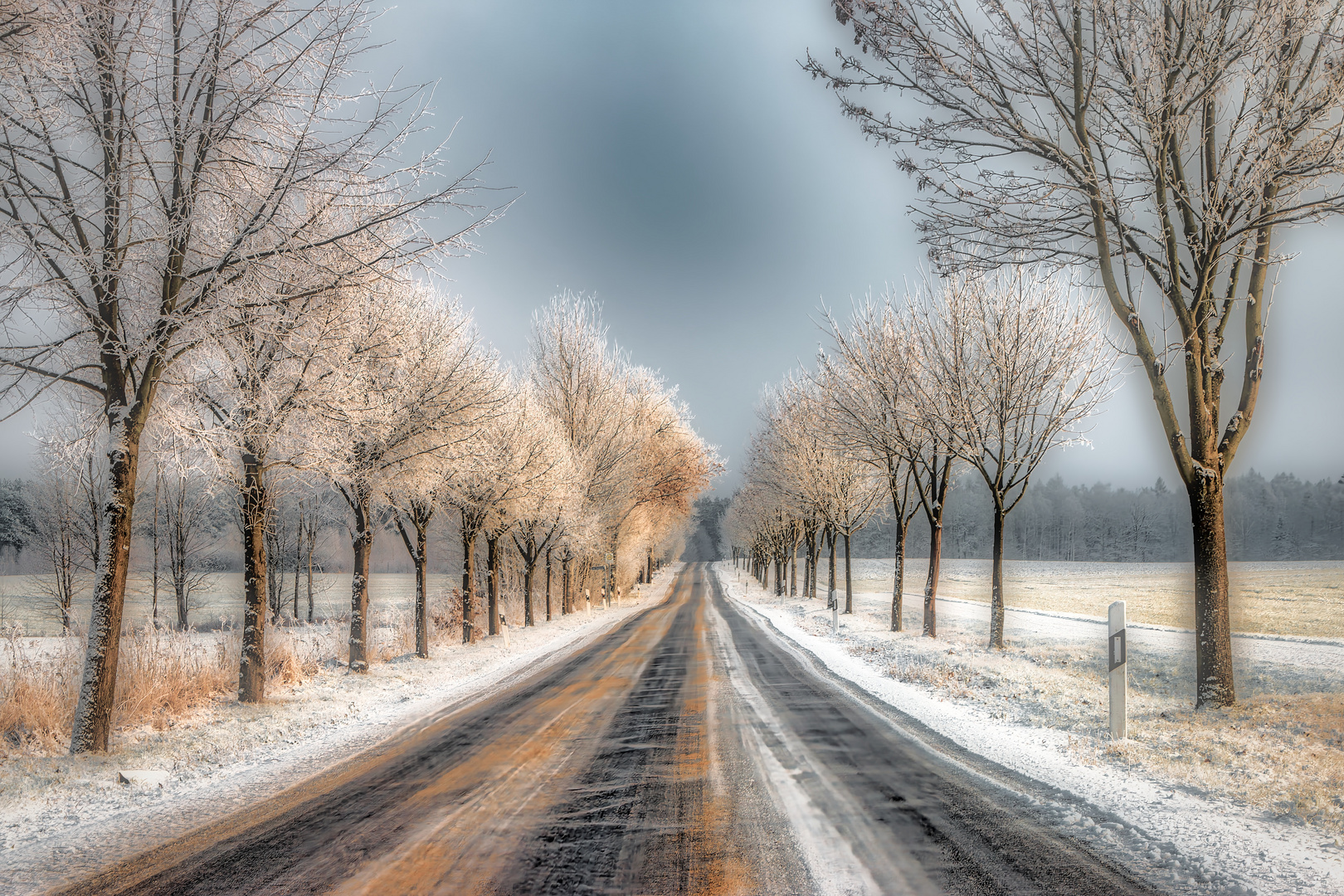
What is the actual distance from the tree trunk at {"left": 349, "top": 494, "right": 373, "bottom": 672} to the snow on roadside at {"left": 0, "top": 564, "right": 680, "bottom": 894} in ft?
2.97

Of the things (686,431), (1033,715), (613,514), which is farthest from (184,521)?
(1033,715)

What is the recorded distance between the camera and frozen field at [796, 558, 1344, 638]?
26297mm

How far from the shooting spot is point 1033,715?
764 cm

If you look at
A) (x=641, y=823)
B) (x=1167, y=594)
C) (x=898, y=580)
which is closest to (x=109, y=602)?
(x=641, y=823)

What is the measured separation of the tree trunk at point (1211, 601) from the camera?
7434 mm

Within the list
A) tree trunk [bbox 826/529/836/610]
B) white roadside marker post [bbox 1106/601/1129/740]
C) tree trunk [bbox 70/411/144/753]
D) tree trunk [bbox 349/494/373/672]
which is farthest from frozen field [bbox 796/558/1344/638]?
tree trunk [bbox 349/494/373/672]

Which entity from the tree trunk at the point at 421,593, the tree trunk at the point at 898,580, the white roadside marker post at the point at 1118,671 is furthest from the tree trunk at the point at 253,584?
the tree trunk at the point at 898,580

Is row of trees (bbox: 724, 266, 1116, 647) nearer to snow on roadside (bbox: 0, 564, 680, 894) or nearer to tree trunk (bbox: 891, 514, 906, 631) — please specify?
tree trunk (bbox: 891, 514, 906, 631)

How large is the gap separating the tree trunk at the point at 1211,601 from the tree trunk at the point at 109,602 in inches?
449

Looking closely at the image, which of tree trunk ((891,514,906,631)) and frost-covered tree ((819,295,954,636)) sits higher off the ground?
frost-covered tree ((819,295,954,636))

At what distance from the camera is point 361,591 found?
13.0m

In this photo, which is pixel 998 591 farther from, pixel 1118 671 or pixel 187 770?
pixel 187 770

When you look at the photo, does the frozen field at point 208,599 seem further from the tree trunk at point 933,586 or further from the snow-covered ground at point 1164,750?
the tree trunk at point 933,586

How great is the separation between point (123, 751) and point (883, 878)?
7.31 metres
